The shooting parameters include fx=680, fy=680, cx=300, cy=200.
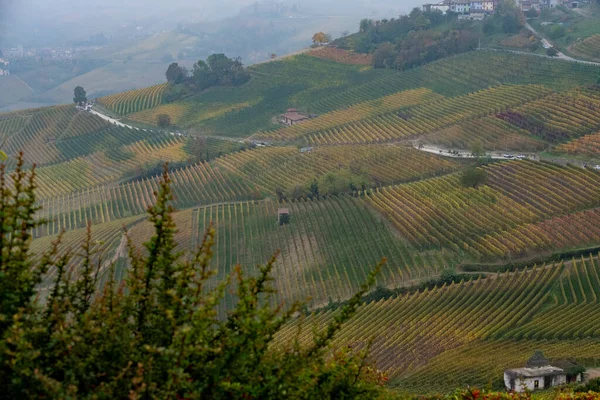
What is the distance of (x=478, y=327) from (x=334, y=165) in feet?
85.9

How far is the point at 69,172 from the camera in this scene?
215ft

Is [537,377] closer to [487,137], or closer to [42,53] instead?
[487,137]

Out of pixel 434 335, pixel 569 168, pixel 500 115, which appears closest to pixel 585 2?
pixel 500 115

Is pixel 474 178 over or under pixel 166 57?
under

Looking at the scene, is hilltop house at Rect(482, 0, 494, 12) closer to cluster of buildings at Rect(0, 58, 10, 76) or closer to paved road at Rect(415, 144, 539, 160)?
paved road at Rect(415, 144, 539, 160)

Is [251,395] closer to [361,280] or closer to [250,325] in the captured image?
[250,325]

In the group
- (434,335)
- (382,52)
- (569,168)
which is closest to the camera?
(434,335)

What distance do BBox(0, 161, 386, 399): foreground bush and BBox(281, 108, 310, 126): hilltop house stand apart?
63.3 meters

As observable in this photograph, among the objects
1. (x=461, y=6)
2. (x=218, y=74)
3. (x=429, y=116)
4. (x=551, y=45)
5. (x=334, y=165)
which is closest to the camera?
(x=334, y=165)

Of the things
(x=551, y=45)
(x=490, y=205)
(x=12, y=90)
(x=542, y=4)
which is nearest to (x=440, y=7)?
(x=542, y=4)

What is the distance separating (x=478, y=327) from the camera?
31141 millimetres

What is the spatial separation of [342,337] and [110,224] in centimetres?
2564

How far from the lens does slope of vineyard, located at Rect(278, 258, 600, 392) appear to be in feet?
87.1

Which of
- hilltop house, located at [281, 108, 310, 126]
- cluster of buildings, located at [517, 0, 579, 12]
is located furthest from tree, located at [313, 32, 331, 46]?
hilltop house, located at [281, 108, 310, 126]
